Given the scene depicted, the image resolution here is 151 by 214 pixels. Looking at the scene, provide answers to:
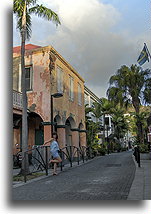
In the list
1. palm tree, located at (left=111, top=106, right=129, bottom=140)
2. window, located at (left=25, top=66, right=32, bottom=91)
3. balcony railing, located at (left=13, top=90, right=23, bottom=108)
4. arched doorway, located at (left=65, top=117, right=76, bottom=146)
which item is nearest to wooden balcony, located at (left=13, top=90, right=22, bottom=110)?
balcony railing, located at (left=13, top=90, right=23, bottom=108)

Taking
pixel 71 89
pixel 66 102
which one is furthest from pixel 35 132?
pixel 71 89

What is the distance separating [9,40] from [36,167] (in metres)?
5.80

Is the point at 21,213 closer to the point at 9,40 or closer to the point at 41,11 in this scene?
the point at 9,40

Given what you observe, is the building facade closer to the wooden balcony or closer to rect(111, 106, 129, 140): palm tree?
the wooden balcony

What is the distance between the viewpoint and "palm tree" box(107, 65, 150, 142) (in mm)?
17016

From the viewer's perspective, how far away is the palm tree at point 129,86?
17.0 meters

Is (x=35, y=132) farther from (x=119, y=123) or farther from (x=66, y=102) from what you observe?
(x=119, y=123)

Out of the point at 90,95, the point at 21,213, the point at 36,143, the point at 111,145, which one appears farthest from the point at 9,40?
the point at 111,145

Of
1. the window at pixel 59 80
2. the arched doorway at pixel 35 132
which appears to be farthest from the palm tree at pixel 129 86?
the arched doorway at pixel 35 132

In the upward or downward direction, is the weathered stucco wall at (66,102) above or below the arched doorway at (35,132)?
above

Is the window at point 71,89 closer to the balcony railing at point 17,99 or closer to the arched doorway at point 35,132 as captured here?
the arched doorway at point 35,132

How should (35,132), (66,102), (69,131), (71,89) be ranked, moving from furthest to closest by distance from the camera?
1. (69,131)
2. (71,89)
3. (66,102)
4. (35,132)

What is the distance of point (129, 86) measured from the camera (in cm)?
1736

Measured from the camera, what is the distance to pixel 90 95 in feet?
103
